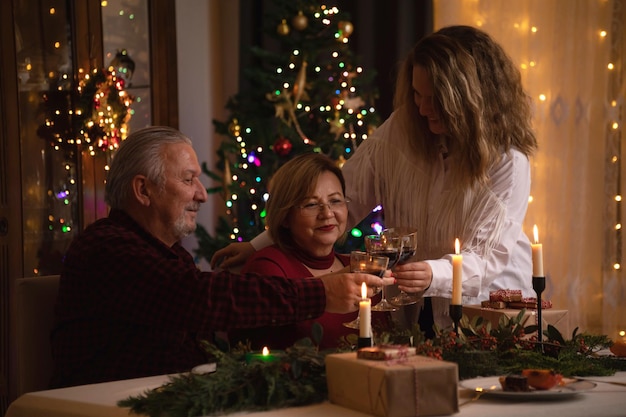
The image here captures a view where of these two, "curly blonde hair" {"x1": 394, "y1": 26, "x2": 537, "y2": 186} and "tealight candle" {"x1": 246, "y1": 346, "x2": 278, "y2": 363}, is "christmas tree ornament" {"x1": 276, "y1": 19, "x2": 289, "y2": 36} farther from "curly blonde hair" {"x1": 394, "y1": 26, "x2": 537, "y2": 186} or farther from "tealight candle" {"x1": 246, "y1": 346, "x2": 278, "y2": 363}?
"tealight candle" {"x1": 246, "y1": 346, "x2": 278, "y2": 363}

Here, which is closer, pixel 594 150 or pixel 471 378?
pixel 471 378

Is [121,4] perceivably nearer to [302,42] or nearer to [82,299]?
[302,42]

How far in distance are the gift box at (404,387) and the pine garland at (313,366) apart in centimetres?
12

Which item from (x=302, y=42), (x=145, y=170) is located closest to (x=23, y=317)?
(x=145, y=170)

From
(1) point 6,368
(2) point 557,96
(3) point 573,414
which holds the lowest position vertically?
(1) point 6,368

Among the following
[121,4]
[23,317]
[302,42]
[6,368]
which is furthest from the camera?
[121,4]

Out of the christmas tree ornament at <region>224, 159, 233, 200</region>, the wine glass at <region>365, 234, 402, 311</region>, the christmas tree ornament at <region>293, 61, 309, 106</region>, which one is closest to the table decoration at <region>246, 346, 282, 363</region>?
the wine glass at <region>365, 234, 402, 311</region>

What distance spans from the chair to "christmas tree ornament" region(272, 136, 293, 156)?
2728mm

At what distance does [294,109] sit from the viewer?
16.2 feet

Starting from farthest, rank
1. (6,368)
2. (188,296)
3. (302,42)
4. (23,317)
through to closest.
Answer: (302,42)
(6,368)
(23,317)
(188,296)

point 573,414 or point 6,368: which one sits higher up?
point 573,414

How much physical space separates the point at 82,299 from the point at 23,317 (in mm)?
205

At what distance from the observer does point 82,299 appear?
6.73ft

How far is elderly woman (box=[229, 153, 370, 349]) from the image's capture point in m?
2.54
